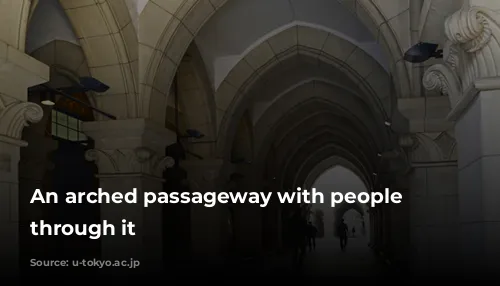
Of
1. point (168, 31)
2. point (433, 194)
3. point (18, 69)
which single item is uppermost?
point (168, 31)

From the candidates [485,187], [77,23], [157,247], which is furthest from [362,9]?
[485,187]

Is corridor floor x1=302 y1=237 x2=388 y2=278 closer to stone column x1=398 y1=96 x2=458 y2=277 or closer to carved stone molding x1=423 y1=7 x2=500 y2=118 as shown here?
stone column x1=398 y1=96 x2=458 y2=277

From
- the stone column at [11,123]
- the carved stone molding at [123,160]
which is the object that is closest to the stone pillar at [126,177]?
the carved stone molding at [123,160]

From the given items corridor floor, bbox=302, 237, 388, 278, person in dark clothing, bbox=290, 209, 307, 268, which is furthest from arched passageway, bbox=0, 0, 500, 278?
corridor floor, bbox=302, 237, 388, 278

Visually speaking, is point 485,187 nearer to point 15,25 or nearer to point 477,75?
point 477,75

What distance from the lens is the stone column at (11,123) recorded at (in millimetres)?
5609

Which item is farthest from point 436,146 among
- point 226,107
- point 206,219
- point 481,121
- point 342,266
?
point 342,266

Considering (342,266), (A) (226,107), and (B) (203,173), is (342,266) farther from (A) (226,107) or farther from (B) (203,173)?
(A) (226,107)

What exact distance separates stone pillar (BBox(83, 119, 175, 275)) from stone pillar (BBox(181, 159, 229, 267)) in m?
3.45

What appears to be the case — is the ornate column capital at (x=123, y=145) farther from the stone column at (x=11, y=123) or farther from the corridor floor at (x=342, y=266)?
the corridor floor at (x=342, y=266)

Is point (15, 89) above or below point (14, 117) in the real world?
above

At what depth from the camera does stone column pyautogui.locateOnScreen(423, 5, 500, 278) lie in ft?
13.6

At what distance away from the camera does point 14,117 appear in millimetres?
5727

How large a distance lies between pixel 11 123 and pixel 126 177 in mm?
3780
